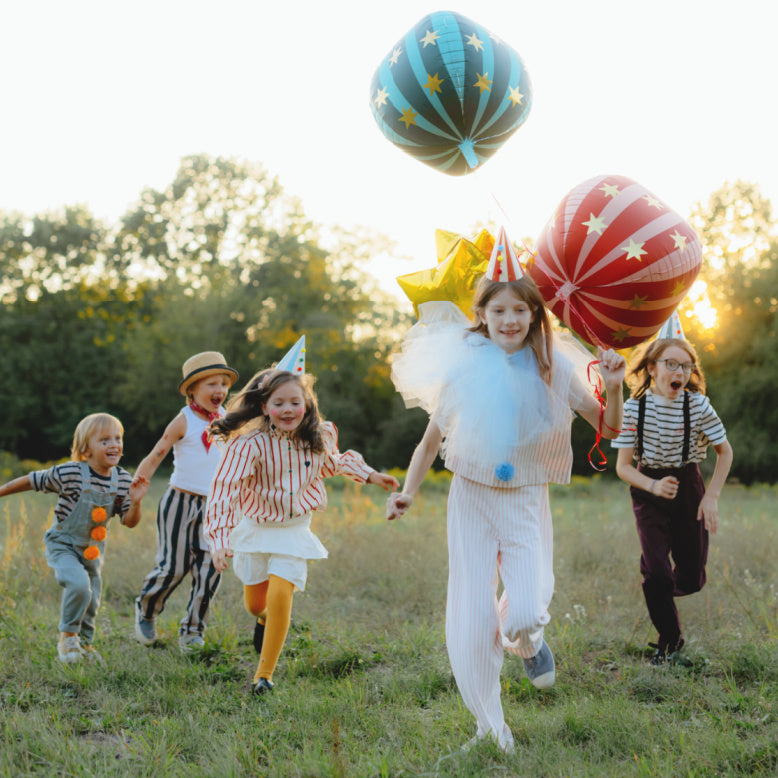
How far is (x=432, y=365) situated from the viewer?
4.10 meters

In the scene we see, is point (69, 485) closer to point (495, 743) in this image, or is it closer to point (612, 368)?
point (495, 743)

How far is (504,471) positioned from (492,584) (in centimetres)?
52

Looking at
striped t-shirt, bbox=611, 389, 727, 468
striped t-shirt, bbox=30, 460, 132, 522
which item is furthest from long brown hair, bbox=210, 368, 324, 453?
striped t-shirt, bbox=611, 389, 727, 468

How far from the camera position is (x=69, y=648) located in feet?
17.1

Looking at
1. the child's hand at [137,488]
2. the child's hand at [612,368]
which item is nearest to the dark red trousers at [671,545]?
the child's hand at [612,368]

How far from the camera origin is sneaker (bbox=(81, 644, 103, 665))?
200 inches

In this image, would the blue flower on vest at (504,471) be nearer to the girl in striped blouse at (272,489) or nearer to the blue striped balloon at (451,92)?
the girl in striped blouse at (272,489)

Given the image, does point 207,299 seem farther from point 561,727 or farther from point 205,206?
point 561,727

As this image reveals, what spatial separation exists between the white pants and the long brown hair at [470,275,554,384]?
0.60 m

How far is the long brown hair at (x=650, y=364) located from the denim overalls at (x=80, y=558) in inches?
135

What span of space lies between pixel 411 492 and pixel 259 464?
1.13m

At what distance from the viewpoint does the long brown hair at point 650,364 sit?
5000 mm

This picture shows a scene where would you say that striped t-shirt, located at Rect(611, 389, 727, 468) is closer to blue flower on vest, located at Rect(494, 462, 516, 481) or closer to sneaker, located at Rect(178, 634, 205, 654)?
blue flower on vest, located at Rect(494, 462, 516, 481)

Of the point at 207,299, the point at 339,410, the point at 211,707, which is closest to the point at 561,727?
the point at 211,707
